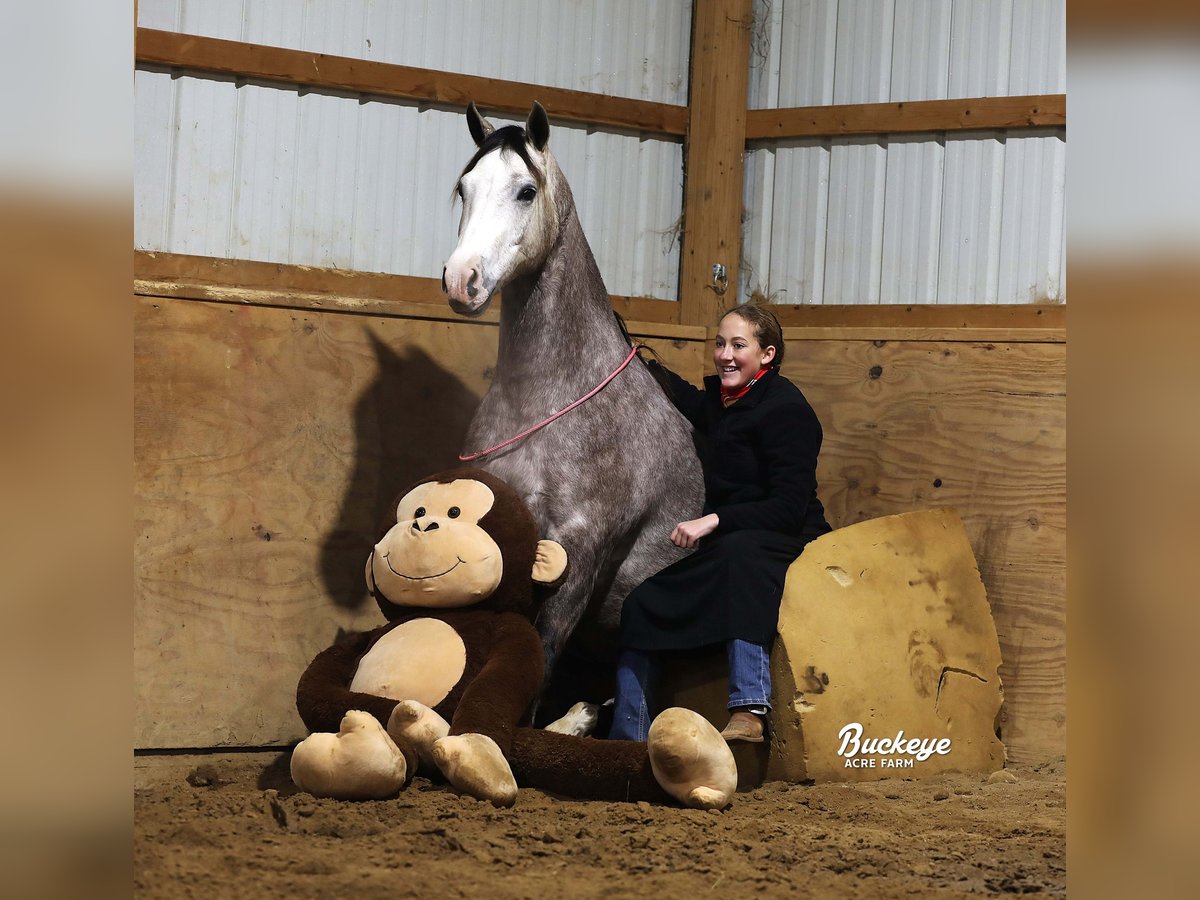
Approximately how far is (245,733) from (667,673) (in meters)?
1.33

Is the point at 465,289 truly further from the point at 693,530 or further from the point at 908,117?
the point at 908,117

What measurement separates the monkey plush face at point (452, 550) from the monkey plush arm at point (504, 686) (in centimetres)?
13

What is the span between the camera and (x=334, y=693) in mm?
3100

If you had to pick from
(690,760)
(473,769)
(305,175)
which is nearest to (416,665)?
(473,769)

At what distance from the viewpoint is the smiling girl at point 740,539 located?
3.38 m

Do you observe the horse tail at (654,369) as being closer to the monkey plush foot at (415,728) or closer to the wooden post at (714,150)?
the wooden post at (714,150)

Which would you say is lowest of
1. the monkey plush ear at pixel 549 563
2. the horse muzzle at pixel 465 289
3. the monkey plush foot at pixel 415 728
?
the monkey plush foot at pixel 415 728

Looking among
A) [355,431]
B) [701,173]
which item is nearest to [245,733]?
[355,431]

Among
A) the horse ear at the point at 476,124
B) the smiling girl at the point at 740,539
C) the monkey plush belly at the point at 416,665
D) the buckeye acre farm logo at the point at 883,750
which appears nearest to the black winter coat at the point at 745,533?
the smiling girl at the point at 740,539

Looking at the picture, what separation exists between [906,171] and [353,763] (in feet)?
10.6

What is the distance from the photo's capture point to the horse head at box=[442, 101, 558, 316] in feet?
10.8

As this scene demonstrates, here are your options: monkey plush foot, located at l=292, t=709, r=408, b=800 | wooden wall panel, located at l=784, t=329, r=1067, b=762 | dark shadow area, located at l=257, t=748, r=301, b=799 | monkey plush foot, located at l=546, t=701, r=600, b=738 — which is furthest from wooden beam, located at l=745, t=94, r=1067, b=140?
monkey plush foot, located at l=292, t=709, r=408, b=800
